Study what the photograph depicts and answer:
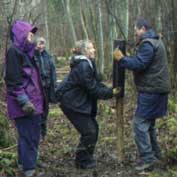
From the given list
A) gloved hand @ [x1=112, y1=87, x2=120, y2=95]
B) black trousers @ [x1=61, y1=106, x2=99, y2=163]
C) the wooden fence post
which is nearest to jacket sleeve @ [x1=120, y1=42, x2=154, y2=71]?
the wooden fence post

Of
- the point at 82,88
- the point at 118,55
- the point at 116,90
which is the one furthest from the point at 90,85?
the point at 118,55

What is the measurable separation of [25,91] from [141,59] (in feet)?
5.48

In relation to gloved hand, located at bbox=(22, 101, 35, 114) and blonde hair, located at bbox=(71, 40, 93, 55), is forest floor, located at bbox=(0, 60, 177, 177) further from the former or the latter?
blonde hair, located at bbox=(71, 40, 93, 55)

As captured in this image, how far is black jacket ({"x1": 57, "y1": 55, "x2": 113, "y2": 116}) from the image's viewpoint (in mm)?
7535

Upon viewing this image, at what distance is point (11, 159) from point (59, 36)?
39.3m

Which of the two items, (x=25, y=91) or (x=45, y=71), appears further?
(x=45, y=71)

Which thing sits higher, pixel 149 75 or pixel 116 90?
pixel 149 75

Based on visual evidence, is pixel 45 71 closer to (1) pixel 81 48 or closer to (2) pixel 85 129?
(1) pixel 81 48

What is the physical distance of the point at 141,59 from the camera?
23.8 ft

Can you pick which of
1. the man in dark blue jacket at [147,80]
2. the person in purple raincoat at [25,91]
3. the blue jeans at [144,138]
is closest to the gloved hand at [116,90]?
the man in dark blue jacket at [147,80]

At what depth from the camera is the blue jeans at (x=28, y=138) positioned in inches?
275

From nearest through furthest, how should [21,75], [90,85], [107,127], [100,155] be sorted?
[21,75]
[90,85]
[100,155]
[107,127]

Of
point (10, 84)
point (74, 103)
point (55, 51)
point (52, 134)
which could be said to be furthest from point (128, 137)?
point (55, 51)

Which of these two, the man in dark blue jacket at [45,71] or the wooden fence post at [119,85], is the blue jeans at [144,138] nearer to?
the wooden fence post at [119,85]
